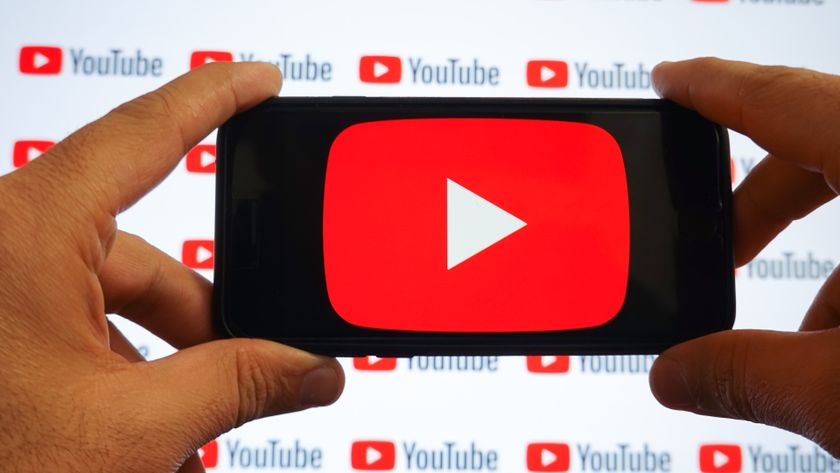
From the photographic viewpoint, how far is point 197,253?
0.57 meters

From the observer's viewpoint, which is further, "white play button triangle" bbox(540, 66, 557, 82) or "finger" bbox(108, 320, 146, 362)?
"white play button triangle" bbox(540, 66, 557, 82)

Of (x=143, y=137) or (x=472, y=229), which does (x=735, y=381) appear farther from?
(x=143, y=137)

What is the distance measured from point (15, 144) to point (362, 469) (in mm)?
436

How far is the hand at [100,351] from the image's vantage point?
27 centimetres

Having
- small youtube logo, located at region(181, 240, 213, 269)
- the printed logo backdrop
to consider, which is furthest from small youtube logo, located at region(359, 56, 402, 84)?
small youtube logo, located at region(181, 240, 213, 269)

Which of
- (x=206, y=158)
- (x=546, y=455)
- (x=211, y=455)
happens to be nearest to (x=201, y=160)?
(x=206, y=158)

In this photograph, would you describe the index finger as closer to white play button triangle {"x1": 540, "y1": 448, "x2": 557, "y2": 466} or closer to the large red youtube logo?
the large red youtube logo

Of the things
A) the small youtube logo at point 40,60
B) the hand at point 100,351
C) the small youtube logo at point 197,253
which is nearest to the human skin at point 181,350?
the hand at point 100,351

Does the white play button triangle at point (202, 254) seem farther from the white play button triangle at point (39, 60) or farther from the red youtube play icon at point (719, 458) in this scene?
the red youtube play icon at point (719, 458)

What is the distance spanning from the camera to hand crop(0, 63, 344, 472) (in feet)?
0.89

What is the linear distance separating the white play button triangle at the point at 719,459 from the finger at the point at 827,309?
22 cm

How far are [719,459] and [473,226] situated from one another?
14.6 inches

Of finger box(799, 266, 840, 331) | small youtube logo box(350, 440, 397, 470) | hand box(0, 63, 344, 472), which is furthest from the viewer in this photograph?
small youtube logo box(350, 440, 397, 470)

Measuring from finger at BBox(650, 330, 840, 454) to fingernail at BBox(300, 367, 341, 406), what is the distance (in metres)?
0.18
